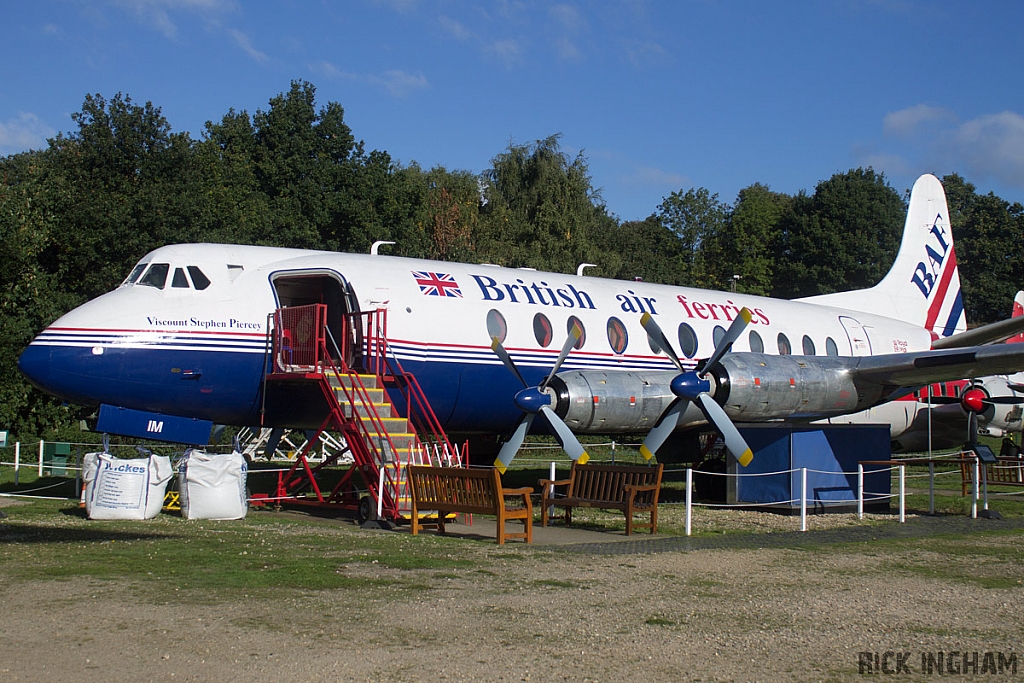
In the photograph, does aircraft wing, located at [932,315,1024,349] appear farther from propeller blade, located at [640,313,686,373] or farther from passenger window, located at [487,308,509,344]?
passenger window, located at [487,308,509,344]

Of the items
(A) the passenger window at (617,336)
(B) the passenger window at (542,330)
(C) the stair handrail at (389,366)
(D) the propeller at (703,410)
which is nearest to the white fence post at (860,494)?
(D) the propeller at (703,410)

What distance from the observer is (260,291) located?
54.2ft

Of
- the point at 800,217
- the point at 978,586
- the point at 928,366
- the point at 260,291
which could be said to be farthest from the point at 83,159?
the point at 800,217

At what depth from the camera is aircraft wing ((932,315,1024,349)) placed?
19.8 meters

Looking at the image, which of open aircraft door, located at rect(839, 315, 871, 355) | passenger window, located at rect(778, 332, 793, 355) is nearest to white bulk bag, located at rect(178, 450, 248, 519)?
passenger window, located at rect(778, 332, 793, 355)

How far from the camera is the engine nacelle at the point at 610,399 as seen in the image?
15211mm

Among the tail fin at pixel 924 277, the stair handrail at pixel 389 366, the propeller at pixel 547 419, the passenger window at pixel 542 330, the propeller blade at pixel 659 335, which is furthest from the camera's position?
the tail fin at pixel 924 277

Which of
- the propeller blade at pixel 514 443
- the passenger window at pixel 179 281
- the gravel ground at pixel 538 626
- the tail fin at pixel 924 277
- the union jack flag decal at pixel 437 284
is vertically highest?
the tail fin at pixel 924 277

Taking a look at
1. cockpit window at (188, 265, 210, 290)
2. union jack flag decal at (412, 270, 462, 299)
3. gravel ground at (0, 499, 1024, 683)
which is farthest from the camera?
union jack flag decal at (412, 270, 462, 299)

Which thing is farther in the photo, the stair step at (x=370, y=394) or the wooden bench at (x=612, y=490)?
the stair step at (x=370, y=394)

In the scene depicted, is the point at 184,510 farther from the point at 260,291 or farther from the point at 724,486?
the point at 724,486

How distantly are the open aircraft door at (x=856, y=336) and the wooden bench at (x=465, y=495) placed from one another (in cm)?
1255

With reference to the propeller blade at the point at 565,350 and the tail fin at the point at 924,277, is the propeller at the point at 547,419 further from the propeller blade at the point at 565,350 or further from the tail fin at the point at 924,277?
the tail fin at the point at 924,277

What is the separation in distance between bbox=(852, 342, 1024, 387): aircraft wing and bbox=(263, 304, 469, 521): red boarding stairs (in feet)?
25.2
